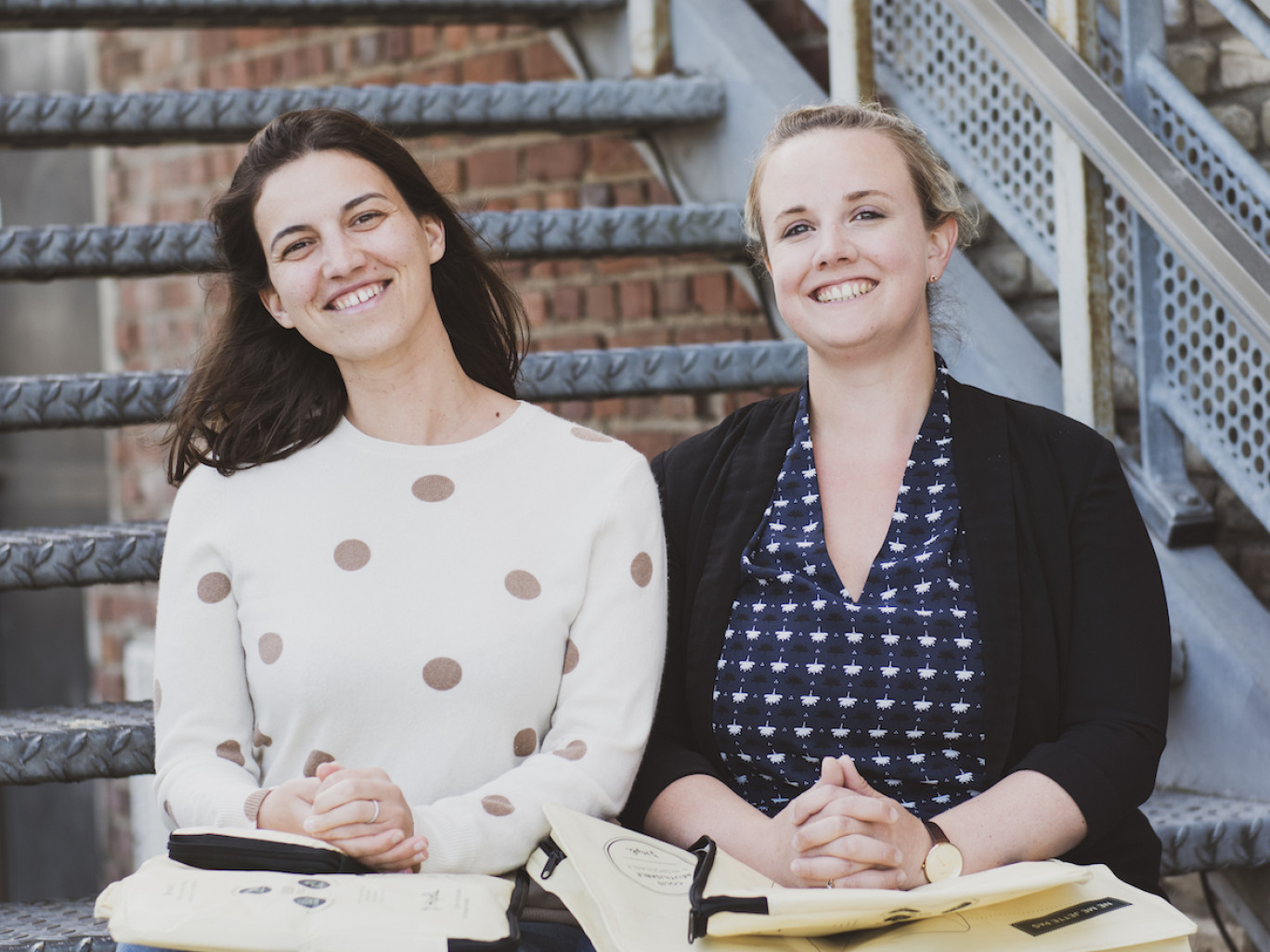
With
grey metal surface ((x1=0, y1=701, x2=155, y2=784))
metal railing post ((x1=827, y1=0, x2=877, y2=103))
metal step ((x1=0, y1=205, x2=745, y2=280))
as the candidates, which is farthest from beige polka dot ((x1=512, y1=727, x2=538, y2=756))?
metal railing post ((x1=827, y1=0, x2=877, y2=103))

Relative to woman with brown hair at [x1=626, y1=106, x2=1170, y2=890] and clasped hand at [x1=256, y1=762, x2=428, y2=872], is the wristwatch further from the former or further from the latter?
clasped hand at [x1=256, y1=762, x2=428, y2=872]

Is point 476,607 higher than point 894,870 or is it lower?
higher

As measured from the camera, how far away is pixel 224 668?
1543mm

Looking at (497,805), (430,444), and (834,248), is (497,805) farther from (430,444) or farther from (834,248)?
(834,248)

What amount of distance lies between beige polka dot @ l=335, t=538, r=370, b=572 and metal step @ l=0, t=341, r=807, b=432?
57 cm

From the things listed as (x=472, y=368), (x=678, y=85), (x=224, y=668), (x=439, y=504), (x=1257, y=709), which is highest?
(x=678, y=85)

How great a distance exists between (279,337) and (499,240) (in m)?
0.55

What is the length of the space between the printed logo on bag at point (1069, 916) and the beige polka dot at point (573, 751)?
0.47 m

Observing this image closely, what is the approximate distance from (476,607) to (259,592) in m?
0.23

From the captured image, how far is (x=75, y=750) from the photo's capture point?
1771 millimetres

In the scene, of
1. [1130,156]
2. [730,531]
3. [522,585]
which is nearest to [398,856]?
[522,585]

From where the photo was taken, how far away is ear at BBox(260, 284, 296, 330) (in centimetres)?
169

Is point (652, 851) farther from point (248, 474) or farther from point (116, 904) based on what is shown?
point (248, 474)

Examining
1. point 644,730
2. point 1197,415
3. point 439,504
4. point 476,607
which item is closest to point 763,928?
point 644,730
